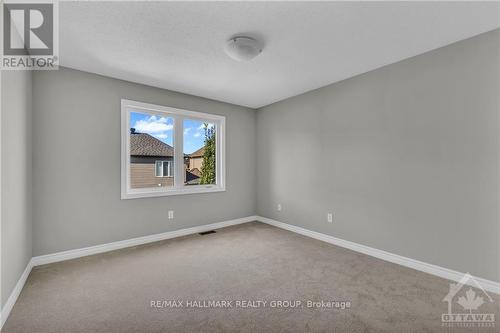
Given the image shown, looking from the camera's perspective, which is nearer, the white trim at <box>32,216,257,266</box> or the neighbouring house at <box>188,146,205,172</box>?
the white trim at <box>32,216,257,266</box>

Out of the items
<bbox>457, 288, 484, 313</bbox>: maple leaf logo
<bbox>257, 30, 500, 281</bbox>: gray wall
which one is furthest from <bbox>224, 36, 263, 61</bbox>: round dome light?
<bbox>457, 288, 484, 313</bbox>: maple leaf logo

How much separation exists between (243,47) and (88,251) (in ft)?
10.6

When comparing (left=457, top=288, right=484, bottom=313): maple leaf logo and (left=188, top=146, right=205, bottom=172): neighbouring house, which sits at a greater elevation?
(left=188, top=146, right=205, bottom=172): neighbouring house

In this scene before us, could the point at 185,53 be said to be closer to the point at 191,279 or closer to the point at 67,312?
the point at 191,279

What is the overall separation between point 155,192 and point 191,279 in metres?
1.69

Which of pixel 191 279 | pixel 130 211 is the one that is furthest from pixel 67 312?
Result: pixel 130 211

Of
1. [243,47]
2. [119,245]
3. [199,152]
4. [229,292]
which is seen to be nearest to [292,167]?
[199,152]

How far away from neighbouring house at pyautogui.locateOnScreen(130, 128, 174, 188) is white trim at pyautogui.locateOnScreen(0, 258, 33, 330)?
1.48 meters

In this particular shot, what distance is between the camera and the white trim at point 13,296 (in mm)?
1730

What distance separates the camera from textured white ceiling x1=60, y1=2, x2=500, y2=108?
1.87 m

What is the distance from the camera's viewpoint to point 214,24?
2.06 m

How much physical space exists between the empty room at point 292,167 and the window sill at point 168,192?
0.11ft

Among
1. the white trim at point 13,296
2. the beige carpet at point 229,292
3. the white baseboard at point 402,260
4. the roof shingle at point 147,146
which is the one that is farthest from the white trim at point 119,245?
the white baseboard at point 402,260

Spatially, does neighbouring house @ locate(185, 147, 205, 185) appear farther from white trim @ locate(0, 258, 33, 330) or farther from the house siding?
white trim @ locate(0, 258, 33, 330)
